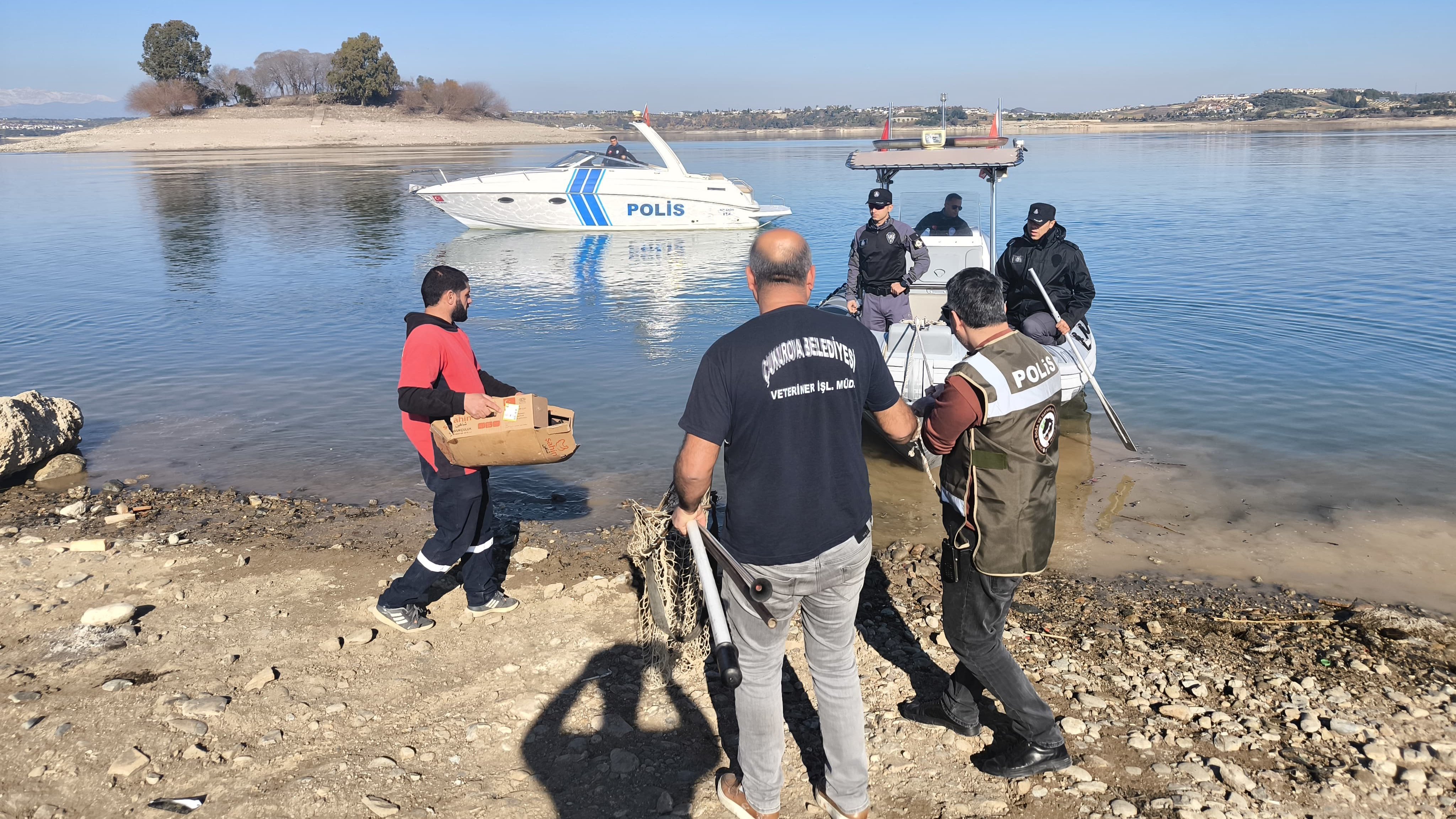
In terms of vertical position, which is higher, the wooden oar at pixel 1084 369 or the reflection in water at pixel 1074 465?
the wooden oar at pixel 1084 369

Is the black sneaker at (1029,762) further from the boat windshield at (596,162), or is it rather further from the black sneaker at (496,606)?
the boat windshield at (596,162)

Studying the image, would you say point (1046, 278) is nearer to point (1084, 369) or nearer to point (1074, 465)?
point (1084, 369)

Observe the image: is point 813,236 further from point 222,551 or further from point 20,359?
point 222,551

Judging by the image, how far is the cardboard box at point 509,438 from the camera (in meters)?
4.20

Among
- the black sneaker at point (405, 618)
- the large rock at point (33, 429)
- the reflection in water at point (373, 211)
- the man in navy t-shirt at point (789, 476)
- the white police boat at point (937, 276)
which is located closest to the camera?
the man in navy t-shirt at point (789, 476)

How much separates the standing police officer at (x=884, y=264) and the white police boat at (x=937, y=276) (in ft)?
0.64

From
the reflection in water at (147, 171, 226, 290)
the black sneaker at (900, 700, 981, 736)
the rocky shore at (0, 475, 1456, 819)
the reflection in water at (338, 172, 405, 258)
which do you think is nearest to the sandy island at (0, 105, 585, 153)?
the reflection in water at (147, 171, 226, 290)

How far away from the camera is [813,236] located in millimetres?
21156

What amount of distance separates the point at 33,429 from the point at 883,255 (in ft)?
21.8

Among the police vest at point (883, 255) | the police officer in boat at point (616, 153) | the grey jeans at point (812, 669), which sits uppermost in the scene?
the police officer in boat at point (616, 153)

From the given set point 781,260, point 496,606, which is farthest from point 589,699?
point 781,260

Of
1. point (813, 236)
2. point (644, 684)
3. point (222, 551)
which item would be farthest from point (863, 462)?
point (813, 236)

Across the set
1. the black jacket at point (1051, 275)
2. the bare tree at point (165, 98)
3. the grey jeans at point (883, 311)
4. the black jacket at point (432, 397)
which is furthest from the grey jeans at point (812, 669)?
the bare tree at point (165, 98)

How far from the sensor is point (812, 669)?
9.95 ft
